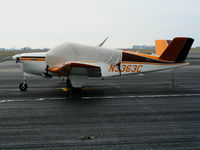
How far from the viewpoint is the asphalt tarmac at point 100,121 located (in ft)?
16.2

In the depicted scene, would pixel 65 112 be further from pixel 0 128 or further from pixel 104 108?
pixel 0 128

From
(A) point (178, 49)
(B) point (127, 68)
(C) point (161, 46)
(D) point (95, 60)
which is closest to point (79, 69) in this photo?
(D) point (95, 60)

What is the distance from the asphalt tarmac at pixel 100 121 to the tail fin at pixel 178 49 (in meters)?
2.37

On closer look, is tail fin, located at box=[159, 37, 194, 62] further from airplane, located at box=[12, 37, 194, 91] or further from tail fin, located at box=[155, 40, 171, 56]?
tail fin, located at box=[155, 40, 171, 56]

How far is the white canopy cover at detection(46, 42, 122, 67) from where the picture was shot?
11.0 meters

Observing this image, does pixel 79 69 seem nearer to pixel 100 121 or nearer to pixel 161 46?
pixel 100 121

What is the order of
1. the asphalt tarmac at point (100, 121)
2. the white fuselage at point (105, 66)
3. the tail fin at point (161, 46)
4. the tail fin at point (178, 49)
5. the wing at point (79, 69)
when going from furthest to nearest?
the tail fin at point (161, 46) < the tail fin at point (178, 49) < the white fuselage at point (105, 66) < the wing at point (79, 69) < the asphalt tarmac at point (100, 121)

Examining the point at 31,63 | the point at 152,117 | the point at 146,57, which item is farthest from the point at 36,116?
the point at 146,57

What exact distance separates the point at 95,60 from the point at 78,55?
97cm

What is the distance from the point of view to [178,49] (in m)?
11.6

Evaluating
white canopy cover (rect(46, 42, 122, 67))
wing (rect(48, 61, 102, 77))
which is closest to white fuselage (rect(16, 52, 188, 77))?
white canopy cover (rect(46, 42, 122, 67))

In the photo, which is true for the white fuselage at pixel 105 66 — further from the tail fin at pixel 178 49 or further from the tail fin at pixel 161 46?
the tail fin at pixel 161 46

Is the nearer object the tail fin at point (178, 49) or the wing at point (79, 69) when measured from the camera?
the wing at point (79, 69)

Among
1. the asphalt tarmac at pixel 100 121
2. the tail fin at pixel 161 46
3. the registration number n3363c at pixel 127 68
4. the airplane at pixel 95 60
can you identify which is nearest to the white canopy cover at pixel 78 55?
the airplane at pixel 95 60
